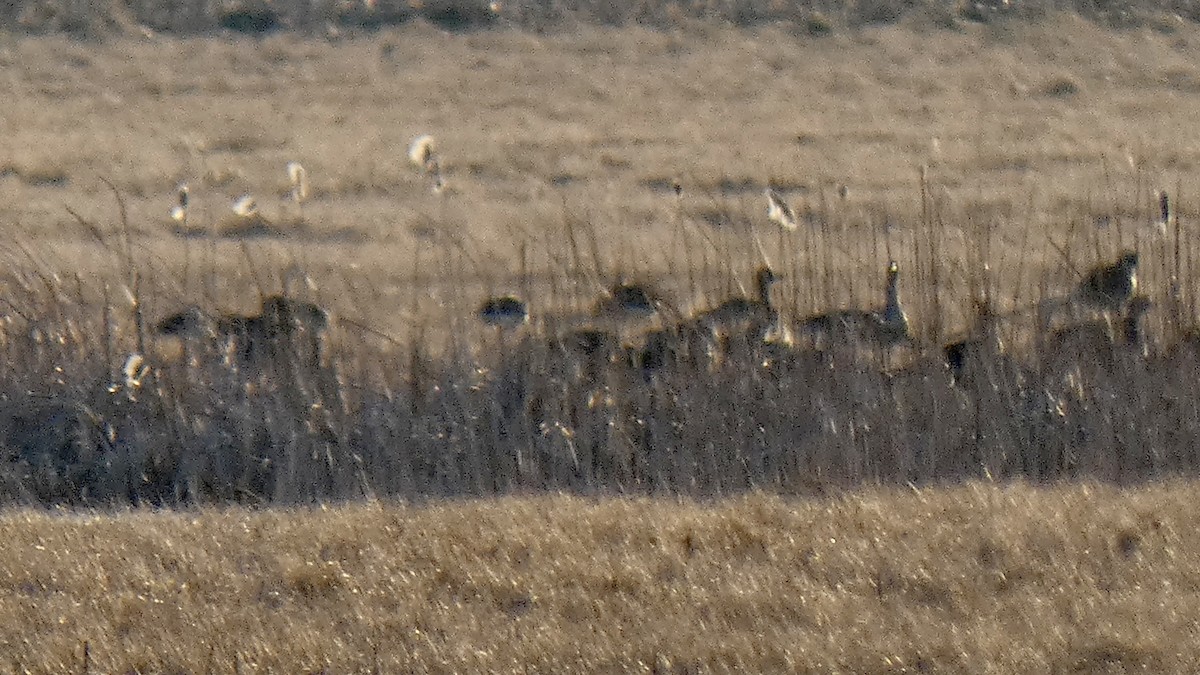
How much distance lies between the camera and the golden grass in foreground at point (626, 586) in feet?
16.0

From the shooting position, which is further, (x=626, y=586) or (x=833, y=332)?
(x=833, y=332)

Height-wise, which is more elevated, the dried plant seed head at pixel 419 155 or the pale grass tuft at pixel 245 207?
the dried plant seed head at pixel 419 155

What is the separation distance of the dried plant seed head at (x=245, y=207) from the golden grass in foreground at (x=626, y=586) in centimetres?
609

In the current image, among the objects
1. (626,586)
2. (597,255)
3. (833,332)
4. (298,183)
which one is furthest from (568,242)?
(626,586)

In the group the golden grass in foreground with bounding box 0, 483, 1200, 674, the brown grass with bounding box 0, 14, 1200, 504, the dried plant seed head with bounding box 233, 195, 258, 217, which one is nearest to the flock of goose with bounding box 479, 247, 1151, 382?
the brown grass with bounding box 0, 14, 1200, 504

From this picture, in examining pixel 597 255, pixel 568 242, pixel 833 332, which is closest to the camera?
pixel 833 332

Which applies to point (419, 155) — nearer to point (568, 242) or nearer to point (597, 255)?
point (568, 242)

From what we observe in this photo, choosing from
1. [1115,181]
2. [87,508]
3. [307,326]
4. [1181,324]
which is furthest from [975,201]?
[87,508]

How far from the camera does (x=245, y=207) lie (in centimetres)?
1230

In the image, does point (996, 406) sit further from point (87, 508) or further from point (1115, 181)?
point (1115, 181)

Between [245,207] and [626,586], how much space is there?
24.6 feet

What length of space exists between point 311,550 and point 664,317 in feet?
8.78

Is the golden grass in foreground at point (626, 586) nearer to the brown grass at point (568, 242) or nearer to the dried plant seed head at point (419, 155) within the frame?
the brown grass at point (568, 242)

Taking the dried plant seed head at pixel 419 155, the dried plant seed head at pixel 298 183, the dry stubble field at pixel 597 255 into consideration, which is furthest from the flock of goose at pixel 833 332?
the dried plant seed head at pixel 298 183
